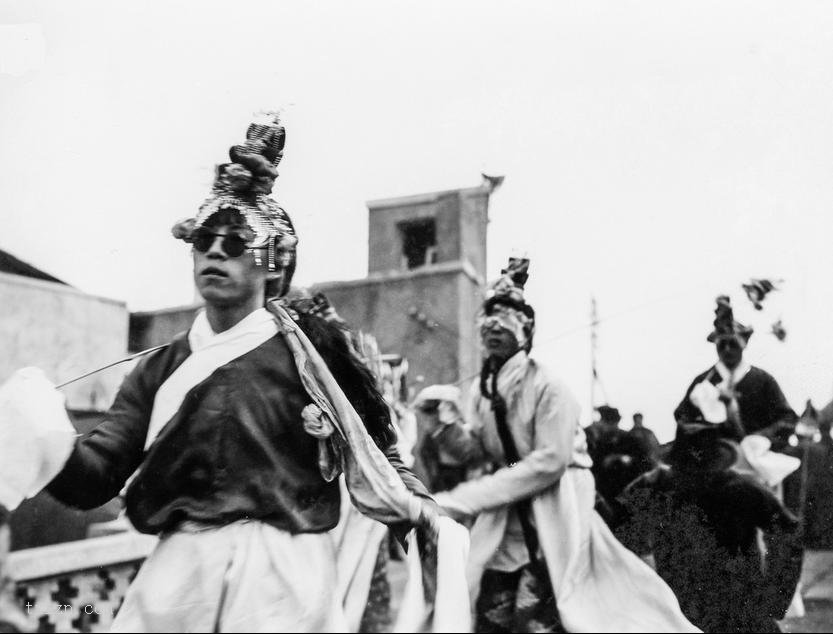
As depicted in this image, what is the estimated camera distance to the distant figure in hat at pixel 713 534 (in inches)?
155

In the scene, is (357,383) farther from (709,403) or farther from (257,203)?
(709,403)

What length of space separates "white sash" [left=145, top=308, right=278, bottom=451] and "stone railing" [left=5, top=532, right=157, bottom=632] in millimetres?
529

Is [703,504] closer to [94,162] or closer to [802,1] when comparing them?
[802,1]

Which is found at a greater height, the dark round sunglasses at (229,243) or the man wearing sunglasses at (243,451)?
the dark round sunglasses at (229,243)

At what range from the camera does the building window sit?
4.17 meters

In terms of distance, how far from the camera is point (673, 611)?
383 cm

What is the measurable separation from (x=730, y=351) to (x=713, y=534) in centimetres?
70

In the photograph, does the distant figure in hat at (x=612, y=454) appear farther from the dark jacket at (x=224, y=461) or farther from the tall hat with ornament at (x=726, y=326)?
the dark jacket at (x=224, y=461)

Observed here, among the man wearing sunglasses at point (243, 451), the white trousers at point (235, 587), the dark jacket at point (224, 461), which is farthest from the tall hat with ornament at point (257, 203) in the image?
the white trousers at point (235, 587)

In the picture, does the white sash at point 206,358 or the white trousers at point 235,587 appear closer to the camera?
the white trousers at point 235,587

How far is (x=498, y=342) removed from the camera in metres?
4.04

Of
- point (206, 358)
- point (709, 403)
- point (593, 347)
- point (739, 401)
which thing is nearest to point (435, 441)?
point (593, 347)

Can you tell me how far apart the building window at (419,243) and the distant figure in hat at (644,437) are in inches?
39.8

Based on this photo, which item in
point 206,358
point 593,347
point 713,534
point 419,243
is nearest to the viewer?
point 206,358
